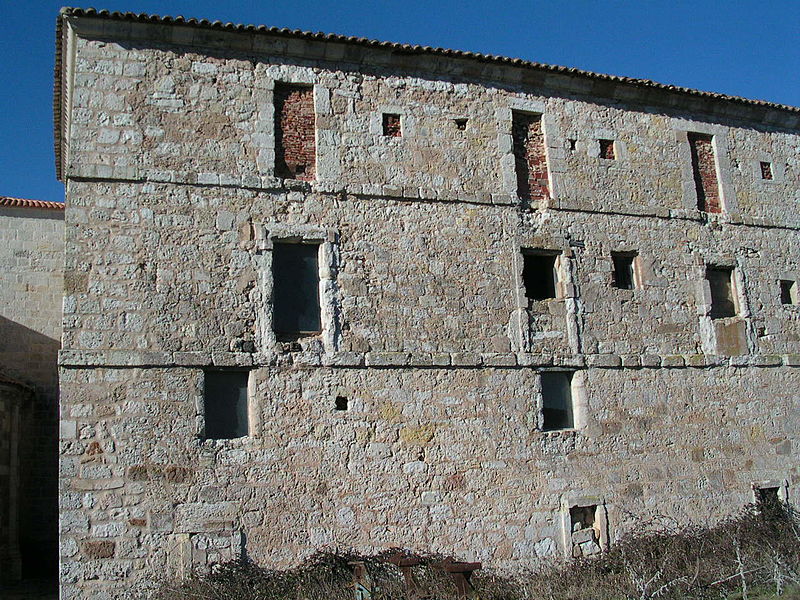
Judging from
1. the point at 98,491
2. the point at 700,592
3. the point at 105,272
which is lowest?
the point at 700,592

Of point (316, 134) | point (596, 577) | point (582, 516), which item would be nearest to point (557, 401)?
point (582, 516)

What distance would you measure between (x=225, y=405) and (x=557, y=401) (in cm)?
443

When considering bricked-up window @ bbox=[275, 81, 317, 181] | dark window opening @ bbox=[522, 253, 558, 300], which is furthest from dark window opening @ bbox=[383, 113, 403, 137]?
dark window opening @ bbox=[522, 253, 558, 300]

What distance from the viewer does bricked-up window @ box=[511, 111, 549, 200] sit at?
1078 cm

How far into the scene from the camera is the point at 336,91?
10117 mm

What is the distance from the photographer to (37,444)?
12914 mm

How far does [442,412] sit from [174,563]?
3.60m

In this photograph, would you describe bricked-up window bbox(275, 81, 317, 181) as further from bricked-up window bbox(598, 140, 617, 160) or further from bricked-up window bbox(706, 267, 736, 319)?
bricked-up window bbox(706, 267, 736, 319)

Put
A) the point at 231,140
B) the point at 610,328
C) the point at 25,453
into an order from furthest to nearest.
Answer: the point at 25,453 → the point at 610,328 → the point at 231,140

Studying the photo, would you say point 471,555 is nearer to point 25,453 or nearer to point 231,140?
point 231,140

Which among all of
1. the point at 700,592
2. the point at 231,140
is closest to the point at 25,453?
the point at 231,140

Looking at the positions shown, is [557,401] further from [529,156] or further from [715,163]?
[715,163]

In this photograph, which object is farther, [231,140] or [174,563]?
[231,140]

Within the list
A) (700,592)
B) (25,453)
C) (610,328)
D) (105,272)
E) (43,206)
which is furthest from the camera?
(43,206)
